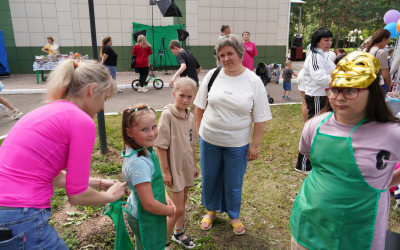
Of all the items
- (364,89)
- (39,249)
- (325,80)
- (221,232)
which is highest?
(364,89)

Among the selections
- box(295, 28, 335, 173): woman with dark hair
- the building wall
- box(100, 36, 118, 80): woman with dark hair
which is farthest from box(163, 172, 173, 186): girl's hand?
the building wall

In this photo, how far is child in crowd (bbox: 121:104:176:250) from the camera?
197cm

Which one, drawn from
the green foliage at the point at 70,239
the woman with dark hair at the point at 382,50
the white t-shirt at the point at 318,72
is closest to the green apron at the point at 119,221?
the green foliage at the point at 70,239

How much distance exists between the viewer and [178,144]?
109 inches

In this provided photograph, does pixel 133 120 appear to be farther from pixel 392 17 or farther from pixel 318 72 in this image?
pixel 392 17

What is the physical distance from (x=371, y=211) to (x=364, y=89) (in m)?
0.67

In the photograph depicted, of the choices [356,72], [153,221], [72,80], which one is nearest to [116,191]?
[153,221]

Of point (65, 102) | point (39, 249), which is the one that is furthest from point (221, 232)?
point (65, 102)

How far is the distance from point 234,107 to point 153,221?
1.32 meters

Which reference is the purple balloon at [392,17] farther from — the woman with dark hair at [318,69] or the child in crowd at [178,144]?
the child in crowd at [178,144]

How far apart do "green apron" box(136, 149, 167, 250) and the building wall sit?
14.4 m

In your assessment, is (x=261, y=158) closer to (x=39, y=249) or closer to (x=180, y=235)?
(x=180, y=235)

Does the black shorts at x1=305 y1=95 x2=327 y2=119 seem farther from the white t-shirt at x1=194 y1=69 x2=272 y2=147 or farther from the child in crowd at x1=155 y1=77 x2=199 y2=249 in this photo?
the child in crowd at x1=155 y1=77 x2=199 y2=249

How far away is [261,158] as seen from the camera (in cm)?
534
